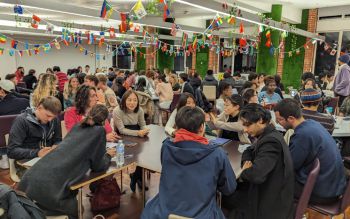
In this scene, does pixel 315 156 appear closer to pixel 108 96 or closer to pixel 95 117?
pixel 95 117

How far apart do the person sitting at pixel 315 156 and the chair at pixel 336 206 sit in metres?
0.04

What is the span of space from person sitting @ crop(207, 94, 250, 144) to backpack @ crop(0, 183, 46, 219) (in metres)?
2.09

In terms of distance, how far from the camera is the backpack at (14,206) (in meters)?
1.56

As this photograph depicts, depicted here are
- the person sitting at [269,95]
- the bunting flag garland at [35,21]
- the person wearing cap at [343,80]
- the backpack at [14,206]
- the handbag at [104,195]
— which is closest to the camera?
the backpack at [14,206]

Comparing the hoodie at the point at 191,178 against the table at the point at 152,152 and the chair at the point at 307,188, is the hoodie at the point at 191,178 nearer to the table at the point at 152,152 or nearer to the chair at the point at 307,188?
the table at the point at 152,152

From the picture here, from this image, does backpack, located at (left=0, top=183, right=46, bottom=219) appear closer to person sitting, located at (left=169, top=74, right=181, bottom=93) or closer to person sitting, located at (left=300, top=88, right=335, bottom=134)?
person sitting, located at (left=300, top=88, right=335, bottom=134)

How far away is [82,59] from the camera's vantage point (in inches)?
736

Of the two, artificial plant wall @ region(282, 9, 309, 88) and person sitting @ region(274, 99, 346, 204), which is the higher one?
artificial plant wall @ region(282, 9, 309, 88)

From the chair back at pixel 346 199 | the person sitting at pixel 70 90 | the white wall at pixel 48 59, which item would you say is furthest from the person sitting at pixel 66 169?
the white wall at pixel 48 59

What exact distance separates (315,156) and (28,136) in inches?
96.2

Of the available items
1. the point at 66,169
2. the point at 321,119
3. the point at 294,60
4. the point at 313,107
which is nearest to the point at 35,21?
the point at 66,169

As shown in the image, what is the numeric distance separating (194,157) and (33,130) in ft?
5.50

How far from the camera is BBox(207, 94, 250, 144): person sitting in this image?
10.5 ft

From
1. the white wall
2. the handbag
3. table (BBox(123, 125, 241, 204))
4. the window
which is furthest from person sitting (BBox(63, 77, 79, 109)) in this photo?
the white wall
